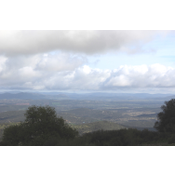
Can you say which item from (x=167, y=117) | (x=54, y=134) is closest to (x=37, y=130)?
(x=54, y=134)

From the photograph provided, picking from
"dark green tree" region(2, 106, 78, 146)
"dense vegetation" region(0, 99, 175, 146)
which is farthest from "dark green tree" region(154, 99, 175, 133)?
"dark green tree" region(2, 106, 78, 146)

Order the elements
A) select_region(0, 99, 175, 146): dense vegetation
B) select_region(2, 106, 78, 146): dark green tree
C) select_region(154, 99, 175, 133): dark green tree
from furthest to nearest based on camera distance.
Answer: select_region(154, 99, 175, 133): dark green tree → select_region(2, 106, 78, 146): dark green tree → select_region(0, 99, 175, 146): dense vegetation

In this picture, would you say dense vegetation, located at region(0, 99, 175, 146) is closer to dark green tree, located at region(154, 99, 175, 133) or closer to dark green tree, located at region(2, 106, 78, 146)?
dark green tree, located at region(2, 106, 78, 146)

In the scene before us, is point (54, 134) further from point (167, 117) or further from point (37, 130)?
point (167, 117)

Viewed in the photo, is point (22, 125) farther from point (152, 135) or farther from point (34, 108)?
point (152, 135)

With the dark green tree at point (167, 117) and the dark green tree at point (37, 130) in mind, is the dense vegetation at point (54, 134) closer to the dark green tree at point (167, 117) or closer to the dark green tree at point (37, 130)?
the dark green tree at point (37, 130)

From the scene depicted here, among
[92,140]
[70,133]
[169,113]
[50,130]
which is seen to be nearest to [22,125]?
[50,130]

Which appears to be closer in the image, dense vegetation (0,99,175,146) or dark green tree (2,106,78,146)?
dense vegetation (0,99,175,146)

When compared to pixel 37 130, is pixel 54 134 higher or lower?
lower

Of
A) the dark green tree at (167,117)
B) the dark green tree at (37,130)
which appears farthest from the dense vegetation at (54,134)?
the dark green tree at (167,117)
